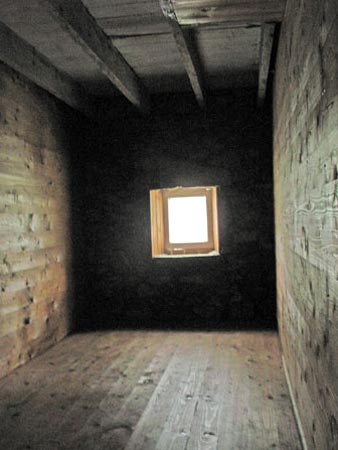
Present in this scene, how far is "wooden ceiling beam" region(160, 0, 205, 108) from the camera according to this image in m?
2.58

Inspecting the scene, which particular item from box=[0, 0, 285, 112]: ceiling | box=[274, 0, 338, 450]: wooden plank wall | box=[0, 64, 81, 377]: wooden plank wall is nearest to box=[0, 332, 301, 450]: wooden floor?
box=[0, 64, 81, 377]: wooden plank wall

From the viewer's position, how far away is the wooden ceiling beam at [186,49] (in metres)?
2.58

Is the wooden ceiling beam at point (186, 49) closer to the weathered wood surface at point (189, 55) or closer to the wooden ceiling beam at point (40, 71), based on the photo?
the weathered wood surface at point (189, 55)

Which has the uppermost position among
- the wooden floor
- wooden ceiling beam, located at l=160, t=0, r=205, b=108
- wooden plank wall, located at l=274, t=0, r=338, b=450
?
wooden ceiling beam, located at l=160, t=0, r=205, b=108

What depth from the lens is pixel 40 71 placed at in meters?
3.65

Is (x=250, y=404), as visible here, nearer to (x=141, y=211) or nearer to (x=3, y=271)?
(x=3, y=271)

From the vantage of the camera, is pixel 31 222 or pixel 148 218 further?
pixel 148 218

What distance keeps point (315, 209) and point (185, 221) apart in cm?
374

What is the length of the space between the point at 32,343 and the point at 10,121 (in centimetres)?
177

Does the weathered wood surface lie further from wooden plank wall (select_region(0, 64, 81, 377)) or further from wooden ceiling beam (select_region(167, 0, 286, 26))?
wooden plank wall (select_region(0, 64, 81, 377))

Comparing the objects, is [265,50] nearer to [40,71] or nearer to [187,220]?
[40,71]

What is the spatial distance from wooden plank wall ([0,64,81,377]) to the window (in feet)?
3.81

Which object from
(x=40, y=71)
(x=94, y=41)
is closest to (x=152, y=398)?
(x=94, y=41)

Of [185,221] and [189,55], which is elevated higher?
[189,55]
